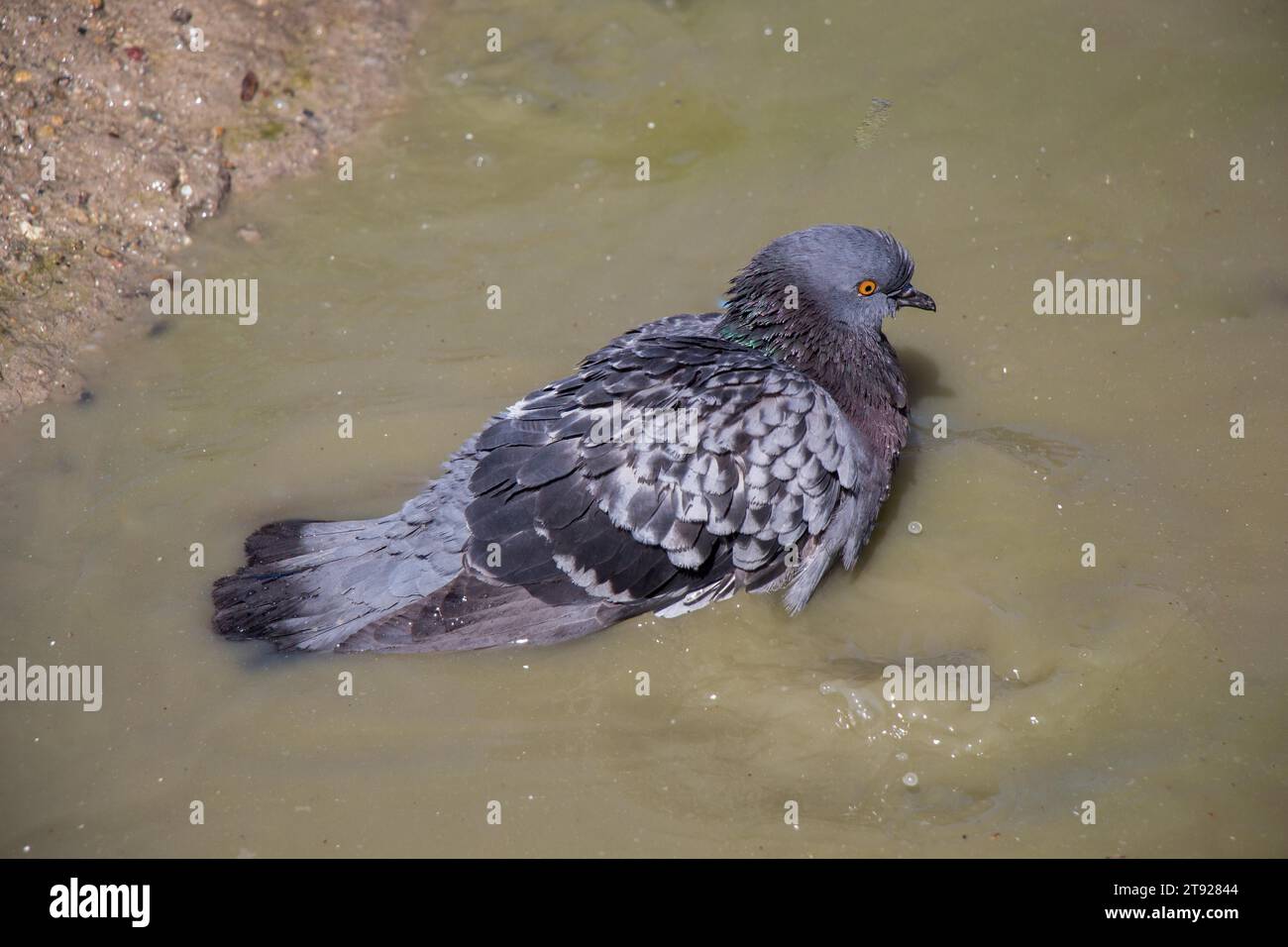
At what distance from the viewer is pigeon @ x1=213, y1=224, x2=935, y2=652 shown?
470 centimetres

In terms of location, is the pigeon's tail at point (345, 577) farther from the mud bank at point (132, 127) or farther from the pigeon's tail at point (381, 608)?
the mud bank at point (132, 127)

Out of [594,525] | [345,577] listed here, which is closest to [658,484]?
[594,525]

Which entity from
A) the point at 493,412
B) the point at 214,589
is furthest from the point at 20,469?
the point at 493,412

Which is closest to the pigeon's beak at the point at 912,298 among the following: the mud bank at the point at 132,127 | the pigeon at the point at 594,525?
the pigeon at the point at 594,525

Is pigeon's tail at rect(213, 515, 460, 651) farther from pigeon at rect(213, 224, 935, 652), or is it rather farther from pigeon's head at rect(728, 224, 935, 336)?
pigeon's head at rect(728, 224, 935, 336)

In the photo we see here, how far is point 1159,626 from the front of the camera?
4.81 meters

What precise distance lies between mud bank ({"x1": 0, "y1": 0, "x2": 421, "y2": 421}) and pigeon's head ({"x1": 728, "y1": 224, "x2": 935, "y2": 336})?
3.29 meters

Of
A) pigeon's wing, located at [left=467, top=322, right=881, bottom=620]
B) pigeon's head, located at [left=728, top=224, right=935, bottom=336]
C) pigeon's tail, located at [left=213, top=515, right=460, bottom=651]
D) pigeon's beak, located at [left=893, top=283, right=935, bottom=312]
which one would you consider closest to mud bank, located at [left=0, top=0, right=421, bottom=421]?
pigeon's tail, located at [left=213, top=515, right=460, bottom=651]

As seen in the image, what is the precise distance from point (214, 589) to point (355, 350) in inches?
67.1

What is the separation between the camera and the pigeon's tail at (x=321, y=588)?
4.74 metres

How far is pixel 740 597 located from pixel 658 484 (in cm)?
85

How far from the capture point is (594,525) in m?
4.70

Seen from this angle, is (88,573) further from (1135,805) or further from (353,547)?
(1135,805)

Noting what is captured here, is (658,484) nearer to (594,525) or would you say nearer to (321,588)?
(594,525)
